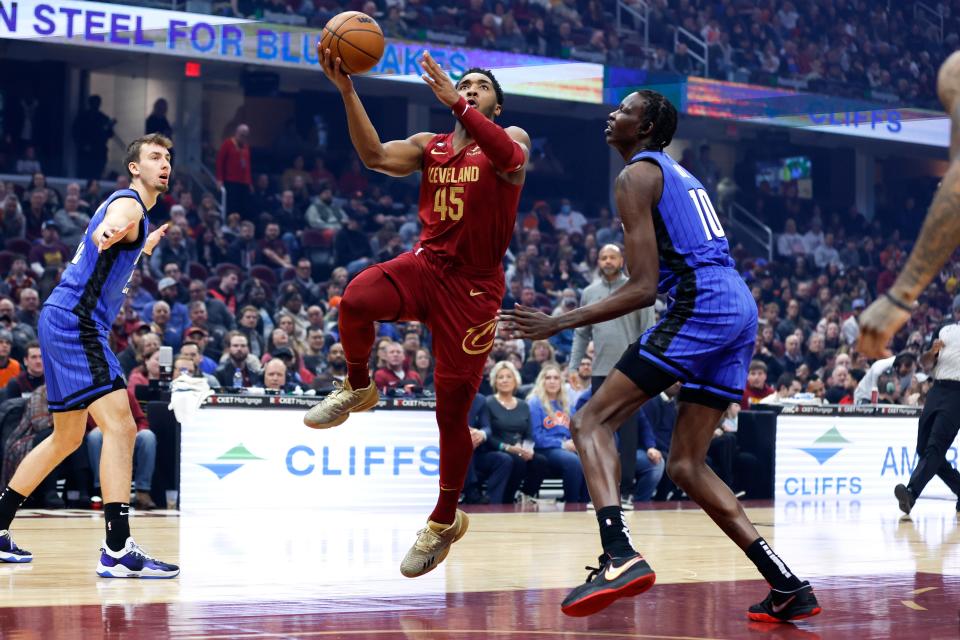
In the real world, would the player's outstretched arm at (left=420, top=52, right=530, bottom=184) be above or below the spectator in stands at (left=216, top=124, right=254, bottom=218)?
below

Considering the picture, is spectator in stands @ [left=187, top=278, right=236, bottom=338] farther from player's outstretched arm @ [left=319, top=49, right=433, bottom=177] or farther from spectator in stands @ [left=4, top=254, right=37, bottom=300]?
player's outstretched arm @ [left=319, top=49, right=433, bottom=177]

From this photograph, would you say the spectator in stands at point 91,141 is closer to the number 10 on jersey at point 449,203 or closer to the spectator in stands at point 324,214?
the spectator in stands at point 324,214

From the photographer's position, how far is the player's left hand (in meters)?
5.02

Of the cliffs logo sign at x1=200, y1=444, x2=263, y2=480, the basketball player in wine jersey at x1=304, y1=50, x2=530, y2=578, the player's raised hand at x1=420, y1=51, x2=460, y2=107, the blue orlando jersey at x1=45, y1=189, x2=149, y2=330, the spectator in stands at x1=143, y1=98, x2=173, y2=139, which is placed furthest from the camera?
the spectator in stands at x1=143, y1=98, x2=173, y2=139

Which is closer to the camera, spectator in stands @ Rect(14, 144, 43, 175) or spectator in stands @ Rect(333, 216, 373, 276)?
spectator in stands @ Rect(333, 216, 373, 276)

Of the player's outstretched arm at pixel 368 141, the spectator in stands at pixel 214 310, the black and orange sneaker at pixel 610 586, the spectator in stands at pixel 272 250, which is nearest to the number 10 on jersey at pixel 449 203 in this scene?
the player's outstretched arm at pixel 368 141

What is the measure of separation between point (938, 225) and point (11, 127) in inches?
819

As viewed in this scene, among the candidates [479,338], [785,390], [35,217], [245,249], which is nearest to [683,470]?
[479,338]

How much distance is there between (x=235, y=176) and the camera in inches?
805

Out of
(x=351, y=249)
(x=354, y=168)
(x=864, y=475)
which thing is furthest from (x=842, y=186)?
(x=864, y=475)

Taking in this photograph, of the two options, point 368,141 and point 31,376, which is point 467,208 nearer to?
point 368,141

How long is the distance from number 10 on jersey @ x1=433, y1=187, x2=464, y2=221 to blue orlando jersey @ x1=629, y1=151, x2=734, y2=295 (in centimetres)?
112

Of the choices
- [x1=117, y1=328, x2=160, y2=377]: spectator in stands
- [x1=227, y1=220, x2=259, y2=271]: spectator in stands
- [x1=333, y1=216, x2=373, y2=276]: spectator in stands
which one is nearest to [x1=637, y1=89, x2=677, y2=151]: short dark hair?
[x1=117, y1=328, x2=160, y2=377]: spectator in stands

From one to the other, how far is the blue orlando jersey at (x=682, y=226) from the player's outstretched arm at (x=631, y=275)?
0.06 m
